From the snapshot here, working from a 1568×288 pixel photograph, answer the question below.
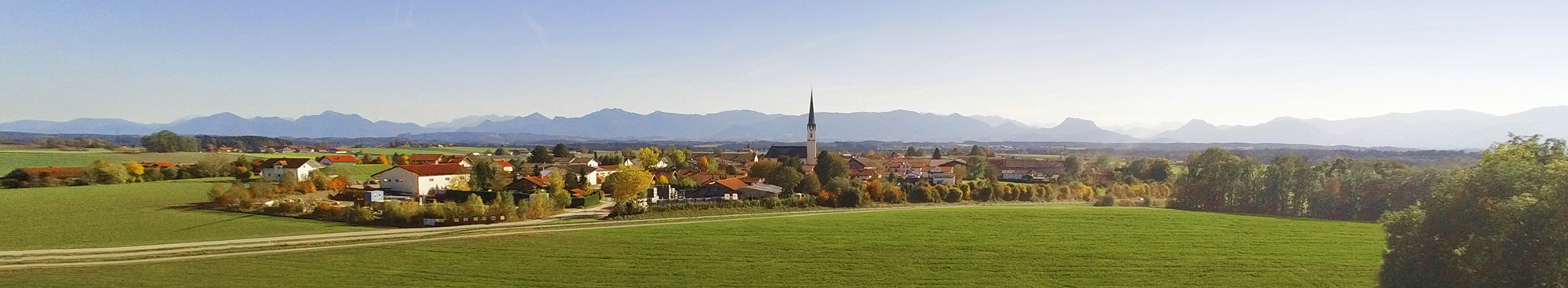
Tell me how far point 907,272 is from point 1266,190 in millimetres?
Answer: 35051

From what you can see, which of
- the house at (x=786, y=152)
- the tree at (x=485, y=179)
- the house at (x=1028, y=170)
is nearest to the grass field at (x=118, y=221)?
the tree at (x=485, y=179)

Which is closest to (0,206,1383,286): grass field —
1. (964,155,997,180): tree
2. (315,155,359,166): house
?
(964,155,997,180): tree

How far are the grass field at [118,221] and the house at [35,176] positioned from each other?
4.88 meters

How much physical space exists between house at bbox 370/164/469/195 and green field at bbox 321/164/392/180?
1070cm

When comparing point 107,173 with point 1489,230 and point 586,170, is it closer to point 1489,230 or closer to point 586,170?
point 586,170

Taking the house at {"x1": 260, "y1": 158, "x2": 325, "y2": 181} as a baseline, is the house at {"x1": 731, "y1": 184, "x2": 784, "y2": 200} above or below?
below

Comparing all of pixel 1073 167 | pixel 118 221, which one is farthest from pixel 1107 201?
pixel 118 221

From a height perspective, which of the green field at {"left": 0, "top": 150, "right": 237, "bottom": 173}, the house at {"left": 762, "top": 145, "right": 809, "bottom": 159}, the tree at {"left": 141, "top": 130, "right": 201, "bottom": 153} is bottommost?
the house at {"left": 762, "top": 145, "right": 809, "bottom": 159}

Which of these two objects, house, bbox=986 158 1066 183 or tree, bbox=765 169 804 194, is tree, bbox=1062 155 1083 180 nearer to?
house, bbox=986 158 1066 183

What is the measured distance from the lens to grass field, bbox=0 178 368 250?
25359mm

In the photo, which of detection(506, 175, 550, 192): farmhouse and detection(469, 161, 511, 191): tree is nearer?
detection(506, 175, 550, 192): farmhouse

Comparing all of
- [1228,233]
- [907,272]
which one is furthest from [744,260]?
[1228,233]

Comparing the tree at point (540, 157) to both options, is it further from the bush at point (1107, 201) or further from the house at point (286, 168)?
the bush at point (1107, 201)

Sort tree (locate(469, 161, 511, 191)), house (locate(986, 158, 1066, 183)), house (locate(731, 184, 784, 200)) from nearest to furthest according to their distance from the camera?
house (locate(731, 184, 784, 200)) → tree (locate(469, 161, 511, 191)) → house (locate(986, 158, 1066, 183))
